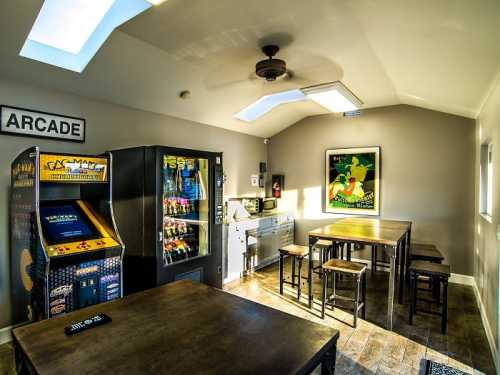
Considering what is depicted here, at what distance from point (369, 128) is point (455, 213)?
1795 mm

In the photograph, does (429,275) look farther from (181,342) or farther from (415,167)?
(181,342)

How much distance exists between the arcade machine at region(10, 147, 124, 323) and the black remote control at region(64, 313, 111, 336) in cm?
109

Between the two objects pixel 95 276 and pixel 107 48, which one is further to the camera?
pixel 107 48

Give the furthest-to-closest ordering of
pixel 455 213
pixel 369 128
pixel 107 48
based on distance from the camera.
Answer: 1. pixel 369 128
2. pixel 455 213
3. pixel 107 48

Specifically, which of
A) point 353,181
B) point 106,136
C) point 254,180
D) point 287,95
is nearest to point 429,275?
point 353,181

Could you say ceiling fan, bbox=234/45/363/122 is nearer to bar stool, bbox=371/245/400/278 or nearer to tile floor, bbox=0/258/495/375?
bar stool, bbox=371/245/400/278

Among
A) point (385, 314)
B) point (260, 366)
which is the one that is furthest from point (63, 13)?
point (385, 314)

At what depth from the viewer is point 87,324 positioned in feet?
4.19

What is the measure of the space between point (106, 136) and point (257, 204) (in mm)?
2702

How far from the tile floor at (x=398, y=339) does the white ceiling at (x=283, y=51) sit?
2326 mm

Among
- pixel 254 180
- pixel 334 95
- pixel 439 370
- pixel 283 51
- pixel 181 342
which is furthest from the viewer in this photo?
pixel 254 180

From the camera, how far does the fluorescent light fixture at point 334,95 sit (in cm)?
337

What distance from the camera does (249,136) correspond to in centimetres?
550

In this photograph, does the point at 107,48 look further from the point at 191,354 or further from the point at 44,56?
the point at 191,354
